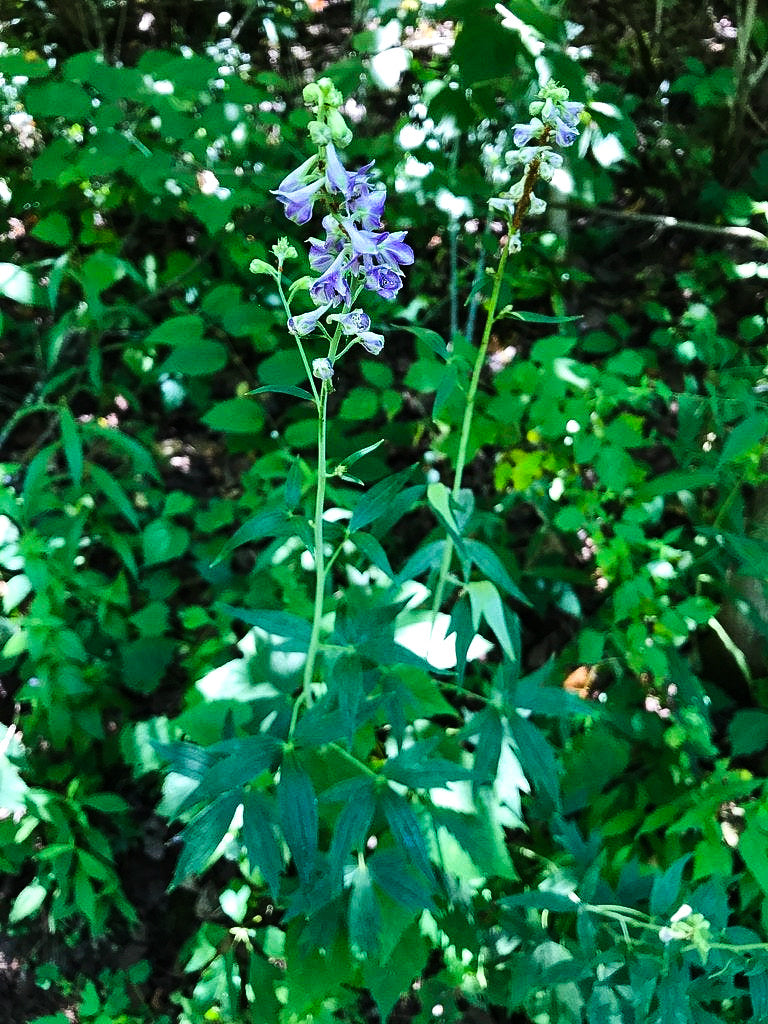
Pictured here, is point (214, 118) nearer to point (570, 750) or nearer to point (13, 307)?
point (13, 307)

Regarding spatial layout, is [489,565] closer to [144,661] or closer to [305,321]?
[305,321]

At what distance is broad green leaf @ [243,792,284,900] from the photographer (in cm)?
133

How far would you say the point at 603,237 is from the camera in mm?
3211

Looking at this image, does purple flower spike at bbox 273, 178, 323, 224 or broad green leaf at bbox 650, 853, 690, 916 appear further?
broad green leaf at bbox 650, 853, 690, 916

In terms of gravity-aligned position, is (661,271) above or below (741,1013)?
above

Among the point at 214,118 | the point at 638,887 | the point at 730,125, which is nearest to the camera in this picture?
the point at 638,887

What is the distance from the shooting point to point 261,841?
1.38 metres

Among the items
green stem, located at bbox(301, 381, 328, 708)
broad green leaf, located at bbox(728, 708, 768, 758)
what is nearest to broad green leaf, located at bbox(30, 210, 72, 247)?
green stem, located at bbox(301, 381, 328, 708)

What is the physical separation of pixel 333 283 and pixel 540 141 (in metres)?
0.56

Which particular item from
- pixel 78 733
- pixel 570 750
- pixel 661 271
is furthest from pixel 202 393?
pixel 661 271

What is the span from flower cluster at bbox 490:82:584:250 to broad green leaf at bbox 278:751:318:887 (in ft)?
3.59

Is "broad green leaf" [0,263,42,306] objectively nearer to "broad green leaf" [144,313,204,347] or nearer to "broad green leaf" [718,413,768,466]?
"broad green leaf" [144,313,204,347]

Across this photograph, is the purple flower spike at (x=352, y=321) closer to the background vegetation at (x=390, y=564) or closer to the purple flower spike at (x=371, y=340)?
the purple flower spike at (x=371, y=340)

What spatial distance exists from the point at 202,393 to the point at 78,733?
132cm
